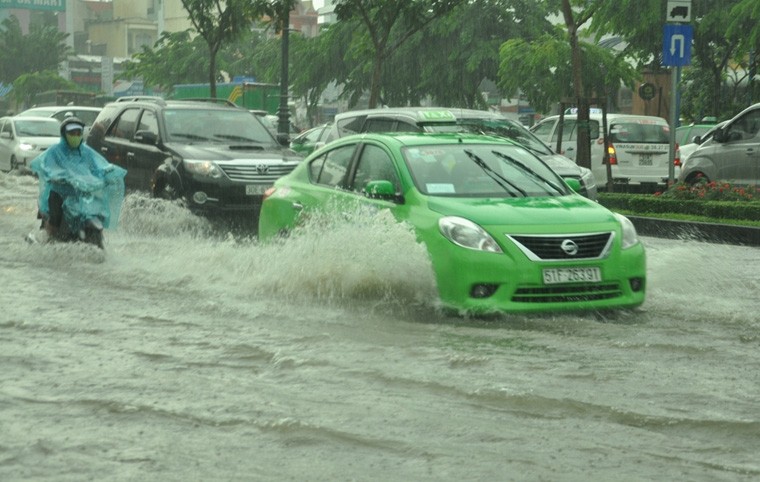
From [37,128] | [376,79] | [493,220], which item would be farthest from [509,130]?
[37,128]

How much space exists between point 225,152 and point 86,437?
10.7 m

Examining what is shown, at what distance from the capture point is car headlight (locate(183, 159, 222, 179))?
1582 cm

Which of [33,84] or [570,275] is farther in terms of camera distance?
[33,84]

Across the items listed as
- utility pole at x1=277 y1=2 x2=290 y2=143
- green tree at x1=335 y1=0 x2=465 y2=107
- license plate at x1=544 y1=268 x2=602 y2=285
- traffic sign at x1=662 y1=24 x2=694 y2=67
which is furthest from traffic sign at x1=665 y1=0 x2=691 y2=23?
license plate at x1=544 y1=268 x2=602 y2=285

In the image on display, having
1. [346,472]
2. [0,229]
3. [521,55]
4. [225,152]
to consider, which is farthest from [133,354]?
[521,55]

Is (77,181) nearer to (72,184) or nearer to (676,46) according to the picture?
(72,184)

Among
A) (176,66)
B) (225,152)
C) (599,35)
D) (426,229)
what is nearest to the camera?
(426,229)

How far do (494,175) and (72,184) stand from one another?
4.65 meters

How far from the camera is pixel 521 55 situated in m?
36.3

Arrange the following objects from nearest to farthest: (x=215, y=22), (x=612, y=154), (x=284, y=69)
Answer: (x=612, y=154), (x=284, y=69), (x=215, y=22)

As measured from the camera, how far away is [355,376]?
7195 millimetres

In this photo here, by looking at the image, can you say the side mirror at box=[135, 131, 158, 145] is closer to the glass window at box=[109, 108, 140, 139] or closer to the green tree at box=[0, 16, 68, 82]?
the glass window at box=[109, 108, 140, 139]

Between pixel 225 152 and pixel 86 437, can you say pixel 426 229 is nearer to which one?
pixel 86 437

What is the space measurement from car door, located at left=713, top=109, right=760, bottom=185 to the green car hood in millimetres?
10302
